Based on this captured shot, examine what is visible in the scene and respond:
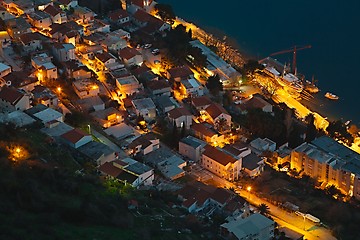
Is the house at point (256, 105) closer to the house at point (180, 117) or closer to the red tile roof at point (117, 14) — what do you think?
the house at point (180, 117)

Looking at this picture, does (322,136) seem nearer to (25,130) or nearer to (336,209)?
(336,209)

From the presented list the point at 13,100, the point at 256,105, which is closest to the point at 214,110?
the point at 256,105

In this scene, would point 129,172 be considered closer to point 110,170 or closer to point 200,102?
point 110,170

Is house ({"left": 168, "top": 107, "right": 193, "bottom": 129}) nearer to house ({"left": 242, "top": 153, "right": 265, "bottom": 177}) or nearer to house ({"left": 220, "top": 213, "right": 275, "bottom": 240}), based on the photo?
house ({"left": 242, "top": 153, "right": 265, "bottom": 177})

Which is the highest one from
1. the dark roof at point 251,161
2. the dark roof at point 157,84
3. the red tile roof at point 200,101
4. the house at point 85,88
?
the house at point 85,88

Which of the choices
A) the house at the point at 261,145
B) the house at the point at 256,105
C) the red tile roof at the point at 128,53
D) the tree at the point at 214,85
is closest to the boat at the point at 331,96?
the house at the point at 256,105

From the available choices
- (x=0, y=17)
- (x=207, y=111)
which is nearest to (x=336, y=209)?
(x=207, y=111)
